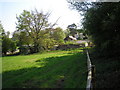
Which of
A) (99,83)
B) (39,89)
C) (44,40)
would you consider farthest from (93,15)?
(44,40)

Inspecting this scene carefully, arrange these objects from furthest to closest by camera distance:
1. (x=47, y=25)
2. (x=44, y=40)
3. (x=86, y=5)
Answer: (x=47, y=25)
(x=44, y=40)
(x=86, y=5)

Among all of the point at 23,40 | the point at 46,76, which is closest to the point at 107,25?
the point at 46,76

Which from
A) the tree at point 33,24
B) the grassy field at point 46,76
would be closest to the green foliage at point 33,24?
the tree at point 33,24

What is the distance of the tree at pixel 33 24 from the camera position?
95.7 ft

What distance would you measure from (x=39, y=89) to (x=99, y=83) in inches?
95.4

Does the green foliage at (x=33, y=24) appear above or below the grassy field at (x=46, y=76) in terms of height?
above

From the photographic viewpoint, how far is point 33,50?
3009cm

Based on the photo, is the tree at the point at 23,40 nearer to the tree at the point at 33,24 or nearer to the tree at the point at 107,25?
the tree at the point at 33,24

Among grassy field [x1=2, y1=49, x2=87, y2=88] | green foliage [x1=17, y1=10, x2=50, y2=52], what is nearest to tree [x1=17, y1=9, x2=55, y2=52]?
green foliage [x1=17, y1=10, x2=50, y2=52]

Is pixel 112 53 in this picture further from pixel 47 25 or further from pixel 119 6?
pixel 47 25

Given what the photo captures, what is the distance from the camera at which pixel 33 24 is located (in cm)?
3009

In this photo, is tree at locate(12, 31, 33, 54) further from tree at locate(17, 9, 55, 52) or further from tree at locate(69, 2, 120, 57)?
tree at locate(69, 2, 120, 57)

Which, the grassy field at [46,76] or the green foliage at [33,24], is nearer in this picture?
the grassy field at [46,76]

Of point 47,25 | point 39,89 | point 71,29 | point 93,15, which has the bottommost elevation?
point 39,89
